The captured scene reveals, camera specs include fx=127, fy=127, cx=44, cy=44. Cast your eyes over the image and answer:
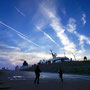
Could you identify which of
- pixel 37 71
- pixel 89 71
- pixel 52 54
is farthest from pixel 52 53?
pixel 37 71

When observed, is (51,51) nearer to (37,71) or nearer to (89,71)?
(89,71)

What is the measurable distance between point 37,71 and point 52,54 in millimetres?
143028

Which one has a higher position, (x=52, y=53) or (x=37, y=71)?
(x=52, y=53)

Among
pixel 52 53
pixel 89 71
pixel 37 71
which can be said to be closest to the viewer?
pixel 37 71

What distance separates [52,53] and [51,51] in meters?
2.75

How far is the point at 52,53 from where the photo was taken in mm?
156125

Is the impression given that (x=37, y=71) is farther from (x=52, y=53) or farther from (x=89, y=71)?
(x=52, y=53)

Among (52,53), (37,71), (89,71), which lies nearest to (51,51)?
(52,53)

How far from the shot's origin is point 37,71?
1384 centimetres

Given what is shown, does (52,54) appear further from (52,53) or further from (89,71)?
(89,71)

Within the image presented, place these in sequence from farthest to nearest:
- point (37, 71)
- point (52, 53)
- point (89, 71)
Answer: point (52, 53) → point (89, 71) → point (37, 71)

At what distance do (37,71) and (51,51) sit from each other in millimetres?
143145

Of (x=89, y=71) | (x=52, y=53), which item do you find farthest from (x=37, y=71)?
(x=52, y=53)

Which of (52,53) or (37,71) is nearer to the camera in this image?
(37,71)
